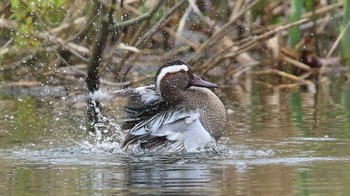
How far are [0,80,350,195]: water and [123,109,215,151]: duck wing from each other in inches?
7.0

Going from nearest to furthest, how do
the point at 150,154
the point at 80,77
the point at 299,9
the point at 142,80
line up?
the point at 150,154 → the point at 299,9 → the point at 142,80 → the point at 80,77

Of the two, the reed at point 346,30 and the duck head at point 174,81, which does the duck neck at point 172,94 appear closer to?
the duck head at point 174,81

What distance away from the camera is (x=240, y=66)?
1463 centimetres

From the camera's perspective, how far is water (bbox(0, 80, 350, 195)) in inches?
249

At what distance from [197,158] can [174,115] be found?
78cm

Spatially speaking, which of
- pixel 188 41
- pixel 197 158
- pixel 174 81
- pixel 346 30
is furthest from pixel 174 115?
pixel 188 41

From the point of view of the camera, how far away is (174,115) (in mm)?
8523

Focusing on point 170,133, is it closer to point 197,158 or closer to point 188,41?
point 197,158

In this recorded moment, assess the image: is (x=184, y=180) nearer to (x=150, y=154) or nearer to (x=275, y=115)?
(x=150, y=154)

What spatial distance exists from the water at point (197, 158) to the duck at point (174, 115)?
0.58 ft


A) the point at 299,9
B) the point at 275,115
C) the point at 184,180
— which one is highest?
the point at 299,9

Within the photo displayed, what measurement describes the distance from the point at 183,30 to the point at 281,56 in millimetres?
1298

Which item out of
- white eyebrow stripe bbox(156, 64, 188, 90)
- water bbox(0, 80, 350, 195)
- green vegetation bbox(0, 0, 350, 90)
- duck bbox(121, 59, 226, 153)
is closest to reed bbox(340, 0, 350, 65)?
water bbox(0, 80, 350, 195)

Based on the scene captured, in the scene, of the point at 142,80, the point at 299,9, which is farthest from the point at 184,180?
the point at 142,80
